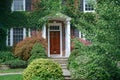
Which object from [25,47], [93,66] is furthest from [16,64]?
[93,66]

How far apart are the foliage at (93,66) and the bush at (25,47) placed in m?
9.54

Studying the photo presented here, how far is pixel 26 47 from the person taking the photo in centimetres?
2867

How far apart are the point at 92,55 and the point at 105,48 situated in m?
0.69

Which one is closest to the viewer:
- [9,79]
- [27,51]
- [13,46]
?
[9,79]

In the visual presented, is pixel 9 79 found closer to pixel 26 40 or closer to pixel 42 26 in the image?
pixel 26 40

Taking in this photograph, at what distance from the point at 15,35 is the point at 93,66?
15412 mm

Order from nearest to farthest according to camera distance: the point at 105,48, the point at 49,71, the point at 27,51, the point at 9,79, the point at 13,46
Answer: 1. the point at 105,48
2. the point at 49,71
3. the point at 9,79
4. the point at 27,51
5. the point at 13,46

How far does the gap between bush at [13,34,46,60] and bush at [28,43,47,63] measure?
2.34 ft

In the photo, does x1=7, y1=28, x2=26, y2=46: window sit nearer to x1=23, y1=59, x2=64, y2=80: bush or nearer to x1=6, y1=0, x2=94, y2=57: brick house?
x1=6, y1=0, x2=94, y2=57: brick house

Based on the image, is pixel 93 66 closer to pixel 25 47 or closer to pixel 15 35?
pixel 25 47

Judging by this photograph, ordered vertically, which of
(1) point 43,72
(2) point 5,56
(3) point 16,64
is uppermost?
(2) point 5,56

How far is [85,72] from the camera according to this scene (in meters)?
18.5

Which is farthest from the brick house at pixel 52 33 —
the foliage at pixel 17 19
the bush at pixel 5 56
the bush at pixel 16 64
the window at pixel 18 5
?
the bush at pixel 16 64

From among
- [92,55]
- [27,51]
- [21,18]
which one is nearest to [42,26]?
[21,18]
